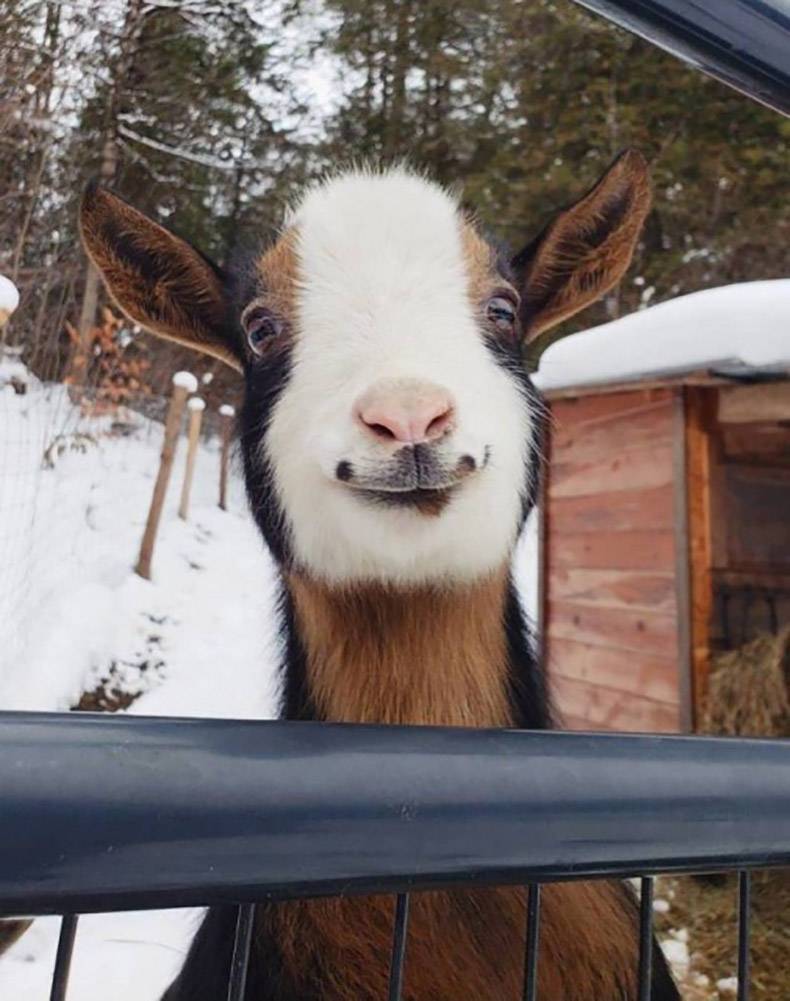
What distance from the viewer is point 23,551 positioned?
0.73m

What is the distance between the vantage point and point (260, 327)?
2.19ft

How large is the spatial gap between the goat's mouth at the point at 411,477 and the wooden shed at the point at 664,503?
3.60 ft

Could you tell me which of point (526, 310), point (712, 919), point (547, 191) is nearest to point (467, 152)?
point (547, 191)

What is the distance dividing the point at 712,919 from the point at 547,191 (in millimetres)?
1023

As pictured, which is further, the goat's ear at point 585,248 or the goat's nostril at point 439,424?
the goat's ear at point 585,248

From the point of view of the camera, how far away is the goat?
564 mm

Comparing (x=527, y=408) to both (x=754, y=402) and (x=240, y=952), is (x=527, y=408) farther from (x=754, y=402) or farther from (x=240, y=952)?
(x=754, y=402)

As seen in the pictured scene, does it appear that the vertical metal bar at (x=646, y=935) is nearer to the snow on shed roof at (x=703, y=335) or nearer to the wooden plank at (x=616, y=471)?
the snow on shed roof at (x=703, y=335)

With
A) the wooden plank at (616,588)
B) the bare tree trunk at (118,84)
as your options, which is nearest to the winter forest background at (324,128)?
the bare tree trunk at (118,84)

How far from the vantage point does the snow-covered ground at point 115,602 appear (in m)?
0.72

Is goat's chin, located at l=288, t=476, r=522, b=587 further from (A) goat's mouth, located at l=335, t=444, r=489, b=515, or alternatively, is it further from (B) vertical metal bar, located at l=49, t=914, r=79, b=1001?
(B) vertical metal bar, located at l=49, t=914, r=79, b=1001

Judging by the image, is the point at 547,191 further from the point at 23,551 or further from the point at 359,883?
the point at 359,883

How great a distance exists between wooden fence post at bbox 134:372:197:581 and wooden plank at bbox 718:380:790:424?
114cm

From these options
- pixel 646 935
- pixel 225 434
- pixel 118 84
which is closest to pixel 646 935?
pixel 646 935
